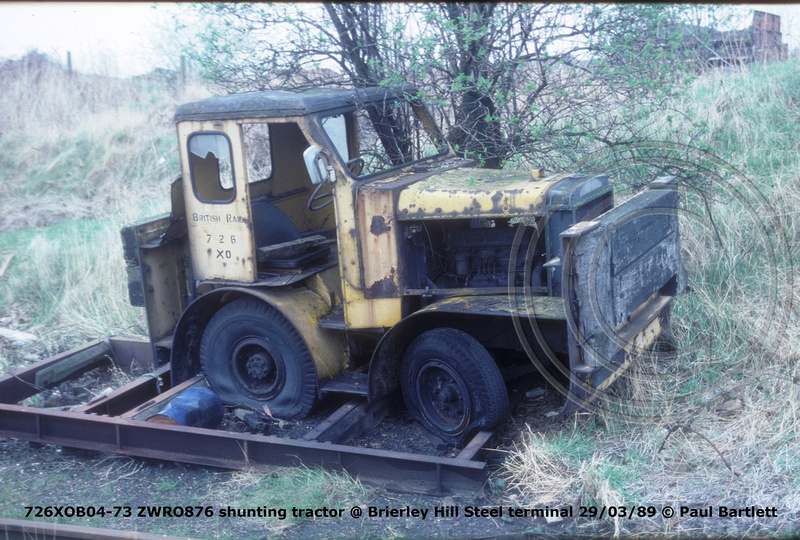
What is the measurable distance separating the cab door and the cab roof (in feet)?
0.23

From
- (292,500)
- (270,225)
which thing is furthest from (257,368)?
(292,500)

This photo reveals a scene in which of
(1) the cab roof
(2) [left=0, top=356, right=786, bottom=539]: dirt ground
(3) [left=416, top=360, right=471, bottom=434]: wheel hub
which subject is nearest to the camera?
(2) [left=0, top=356, right=786, bottom=539]: dirt ground

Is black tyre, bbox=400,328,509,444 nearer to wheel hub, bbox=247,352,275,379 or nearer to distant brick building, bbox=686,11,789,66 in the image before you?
wheel hub, bbox=247,352,275,379

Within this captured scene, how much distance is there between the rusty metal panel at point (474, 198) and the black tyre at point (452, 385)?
707 millimetres

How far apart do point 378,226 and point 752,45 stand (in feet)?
25.6

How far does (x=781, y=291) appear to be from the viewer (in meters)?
5.50

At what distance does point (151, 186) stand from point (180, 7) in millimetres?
6339

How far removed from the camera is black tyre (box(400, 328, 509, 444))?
4195 millimetres

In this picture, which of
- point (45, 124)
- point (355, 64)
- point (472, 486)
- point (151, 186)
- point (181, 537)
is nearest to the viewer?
point (181, 537)

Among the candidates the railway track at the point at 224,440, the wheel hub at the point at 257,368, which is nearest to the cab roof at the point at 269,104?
the wheel hub at the point at 257,368

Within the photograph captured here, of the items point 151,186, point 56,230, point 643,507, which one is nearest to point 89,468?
point 643,507

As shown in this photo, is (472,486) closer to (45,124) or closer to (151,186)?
(151,186)

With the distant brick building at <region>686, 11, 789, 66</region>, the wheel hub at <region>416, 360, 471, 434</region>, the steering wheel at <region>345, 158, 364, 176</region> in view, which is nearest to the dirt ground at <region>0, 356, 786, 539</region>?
the wheel hub at <region>416, 360, 471, 434</region>

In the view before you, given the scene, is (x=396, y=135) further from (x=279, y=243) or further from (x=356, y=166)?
(x=279, y=243)
